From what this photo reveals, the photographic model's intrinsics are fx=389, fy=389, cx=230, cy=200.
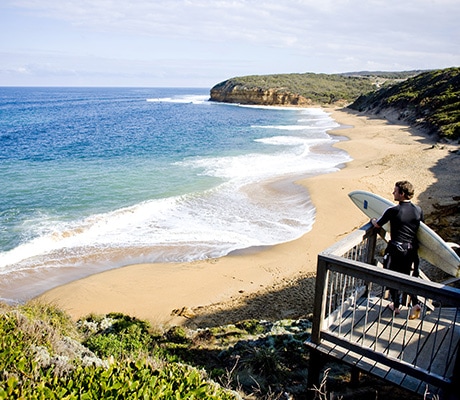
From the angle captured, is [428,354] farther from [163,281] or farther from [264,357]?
[163,281]

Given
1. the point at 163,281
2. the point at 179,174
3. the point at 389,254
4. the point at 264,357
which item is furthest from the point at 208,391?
the point at 179,174

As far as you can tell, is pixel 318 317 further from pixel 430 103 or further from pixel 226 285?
pixel 430 103

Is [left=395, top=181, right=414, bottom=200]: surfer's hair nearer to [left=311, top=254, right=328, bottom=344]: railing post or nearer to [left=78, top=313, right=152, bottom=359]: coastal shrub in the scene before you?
[left=311, top=254, right=328, bottom=344]: railing post

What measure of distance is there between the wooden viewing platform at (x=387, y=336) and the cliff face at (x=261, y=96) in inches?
3338

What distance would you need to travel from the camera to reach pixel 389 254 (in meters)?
4.96

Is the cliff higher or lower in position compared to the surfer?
higher

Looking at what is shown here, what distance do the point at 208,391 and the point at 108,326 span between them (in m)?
4.54

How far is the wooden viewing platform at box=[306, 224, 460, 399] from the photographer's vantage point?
11.9 ft

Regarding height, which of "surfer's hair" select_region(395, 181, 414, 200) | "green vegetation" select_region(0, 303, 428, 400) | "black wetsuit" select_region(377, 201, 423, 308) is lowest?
"green vegetation" select_region(0, 303, 428, 400)

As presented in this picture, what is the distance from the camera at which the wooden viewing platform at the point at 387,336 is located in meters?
3.62

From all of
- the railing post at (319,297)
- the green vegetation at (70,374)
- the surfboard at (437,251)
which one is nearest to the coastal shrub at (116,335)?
the green vegetation at (70,374)

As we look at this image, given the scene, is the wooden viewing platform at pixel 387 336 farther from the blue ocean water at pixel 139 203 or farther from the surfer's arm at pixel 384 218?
the blue ocean water at pixel 139 203

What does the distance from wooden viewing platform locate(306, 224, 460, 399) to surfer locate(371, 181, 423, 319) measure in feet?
0.63

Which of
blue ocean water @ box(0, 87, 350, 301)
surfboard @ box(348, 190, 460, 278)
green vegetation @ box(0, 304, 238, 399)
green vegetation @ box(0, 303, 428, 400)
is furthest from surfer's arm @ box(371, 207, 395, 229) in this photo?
blue ocean water @ box(0, 87, 350, 301)
